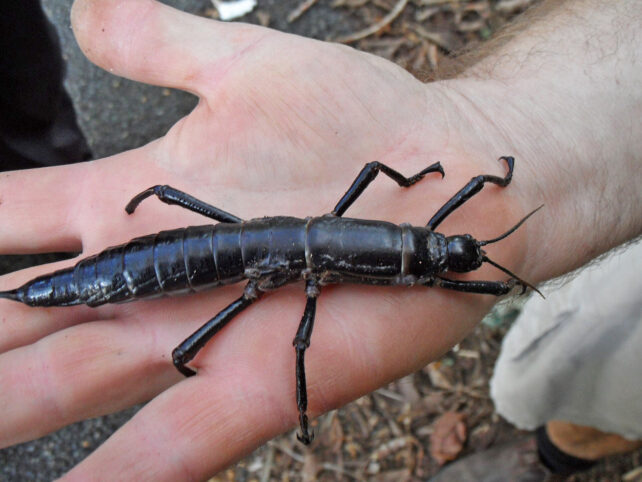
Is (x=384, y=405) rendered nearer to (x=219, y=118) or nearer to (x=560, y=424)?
(x=560, y=424)

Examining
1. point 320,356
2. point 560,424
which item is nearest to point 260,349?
point 320,356

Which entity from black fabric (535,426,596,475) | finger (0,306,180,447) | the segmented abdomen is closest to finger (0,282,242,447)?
finger (0,306,180,447)

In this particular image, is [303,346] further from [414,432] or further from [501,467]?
[501,467]

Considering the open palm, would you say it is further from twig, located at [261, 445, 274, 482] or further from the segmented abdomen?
twig, located at [261, 445, 274, 482]

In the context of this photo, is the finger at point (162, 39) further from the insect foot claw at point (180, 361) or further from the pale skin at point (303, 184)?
the insect foot claw at point (180, 361)

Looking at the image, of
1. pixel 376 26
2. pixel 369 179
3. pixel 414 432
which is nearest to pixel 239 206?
pixel 369 179

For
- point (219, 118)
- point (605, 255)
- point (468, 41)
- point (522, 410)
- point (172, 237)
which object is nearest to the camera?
point (172, 237)
